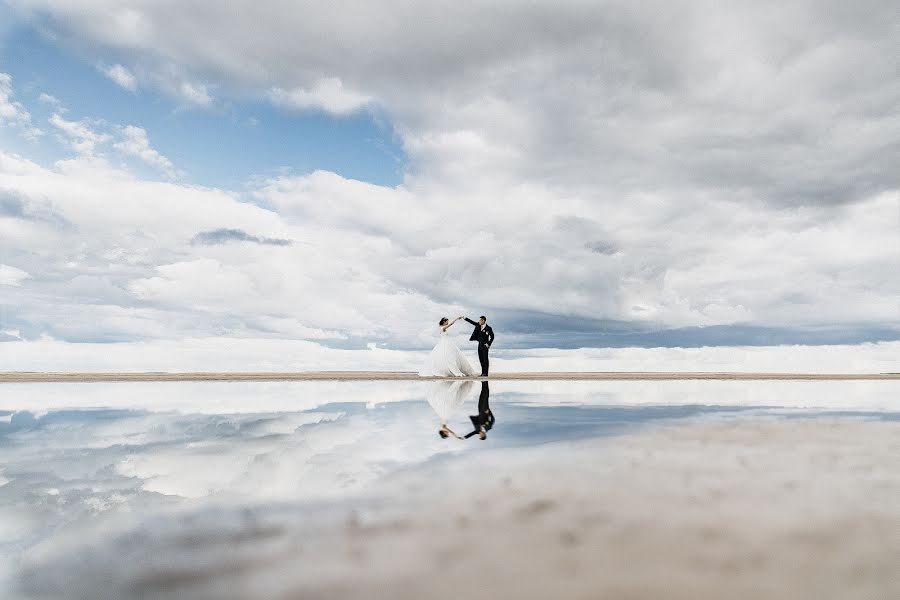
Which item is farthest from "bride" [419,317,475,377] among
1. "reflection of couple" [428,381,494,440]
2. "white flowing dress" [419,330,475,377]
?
A: "reflection of couple" [428,381,494,440]

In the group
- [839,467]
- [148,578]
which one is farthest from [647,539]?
[839,467]

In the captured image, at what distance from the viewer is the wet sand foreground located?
374 cm

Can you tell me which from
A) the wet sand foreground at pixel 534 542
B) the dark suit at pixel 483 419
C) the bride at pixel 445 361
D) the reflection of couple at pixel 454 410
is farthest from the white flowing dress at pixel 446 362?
the wet sand foreground at pixel 534 542

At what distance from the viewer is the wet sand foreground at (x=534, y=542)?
3744mm

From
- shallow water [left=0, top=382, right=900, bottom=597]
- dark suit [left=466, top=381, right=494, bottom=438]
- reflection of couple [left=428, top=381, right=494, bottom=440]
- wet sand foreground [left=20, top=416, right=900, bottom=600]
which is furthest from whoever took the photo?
dark suit [left=466, top=381, right=494, bottom=438]

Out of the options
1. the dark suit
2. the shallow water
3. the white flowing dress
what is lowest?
the shallow water

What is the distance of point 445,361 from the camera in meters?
31.2

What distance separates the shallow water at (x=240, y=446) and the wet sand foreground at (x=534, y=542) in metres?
0.52

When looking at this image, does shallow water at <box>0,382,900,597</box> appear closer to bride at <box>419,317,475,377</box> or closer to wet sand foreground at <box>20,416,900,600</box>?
wet sand foreground at <box>20,416,900,600</box>

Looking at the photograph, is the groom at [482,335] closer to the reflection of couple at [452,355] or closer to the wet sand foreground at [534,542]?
the reflection of couple at [452,355]

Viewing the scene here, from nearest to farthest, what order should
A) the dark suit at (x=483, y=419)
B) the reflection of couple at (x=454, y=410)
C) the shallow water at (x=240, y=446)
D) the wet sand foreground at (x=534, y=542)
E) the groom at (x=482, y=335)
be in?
the wet sand foreground at (x=534, y=542) → the shallow water at (x=240, y=446) → the reflection of couple at (x=454, y=410) → the dark suit at (x=483, y=419) → the groom at (x=482, y=335)

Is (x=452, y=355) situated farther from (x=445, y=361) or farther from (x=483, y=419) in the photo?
(x=483, y=419)

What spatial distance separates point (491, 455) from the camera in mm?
8750

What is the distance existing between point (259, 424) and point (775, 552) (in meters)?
11.1
